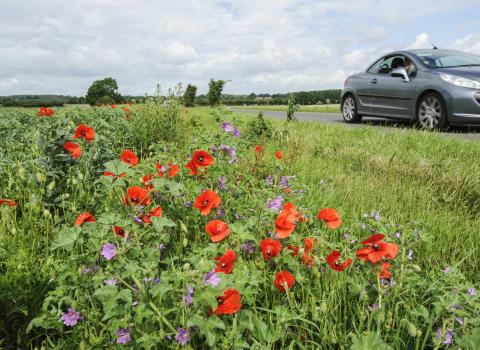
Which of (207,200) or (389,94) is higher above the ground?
(389,94)

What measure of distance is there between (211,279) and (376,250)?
646 millimetres

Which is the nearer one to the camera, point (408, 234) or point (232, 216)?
point (408, 234)

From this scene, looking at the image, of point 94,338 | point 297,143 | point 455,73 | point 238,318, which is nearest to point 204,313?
point 238,318

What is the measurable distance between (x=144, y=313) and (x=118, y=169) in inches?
42.4

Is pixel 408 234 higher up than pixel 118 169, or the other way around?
pixel 118 169

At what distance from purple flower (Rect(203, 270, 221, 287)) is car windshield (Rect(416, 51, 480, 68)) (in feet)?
27.7

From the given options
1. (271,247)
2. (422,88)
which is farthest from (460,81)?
(271,247)

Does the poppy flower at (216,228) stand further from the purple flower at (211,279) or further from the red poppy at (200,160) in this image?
the red poppy at (200,160)

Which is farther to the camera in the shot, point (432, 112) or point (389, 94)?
point (389, 94)

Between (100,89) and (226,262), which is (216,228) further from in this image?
(100,89)

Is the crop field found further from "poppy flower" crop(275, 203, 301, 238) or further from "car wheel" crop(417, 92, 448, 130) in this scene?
"car wheel" crop(417, 92, 448, 130)

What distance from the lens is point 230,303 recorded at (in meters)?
1.46

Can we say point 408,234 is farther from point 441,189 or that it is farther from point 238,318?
point 441,189

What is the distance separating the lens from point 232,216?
108 inches
